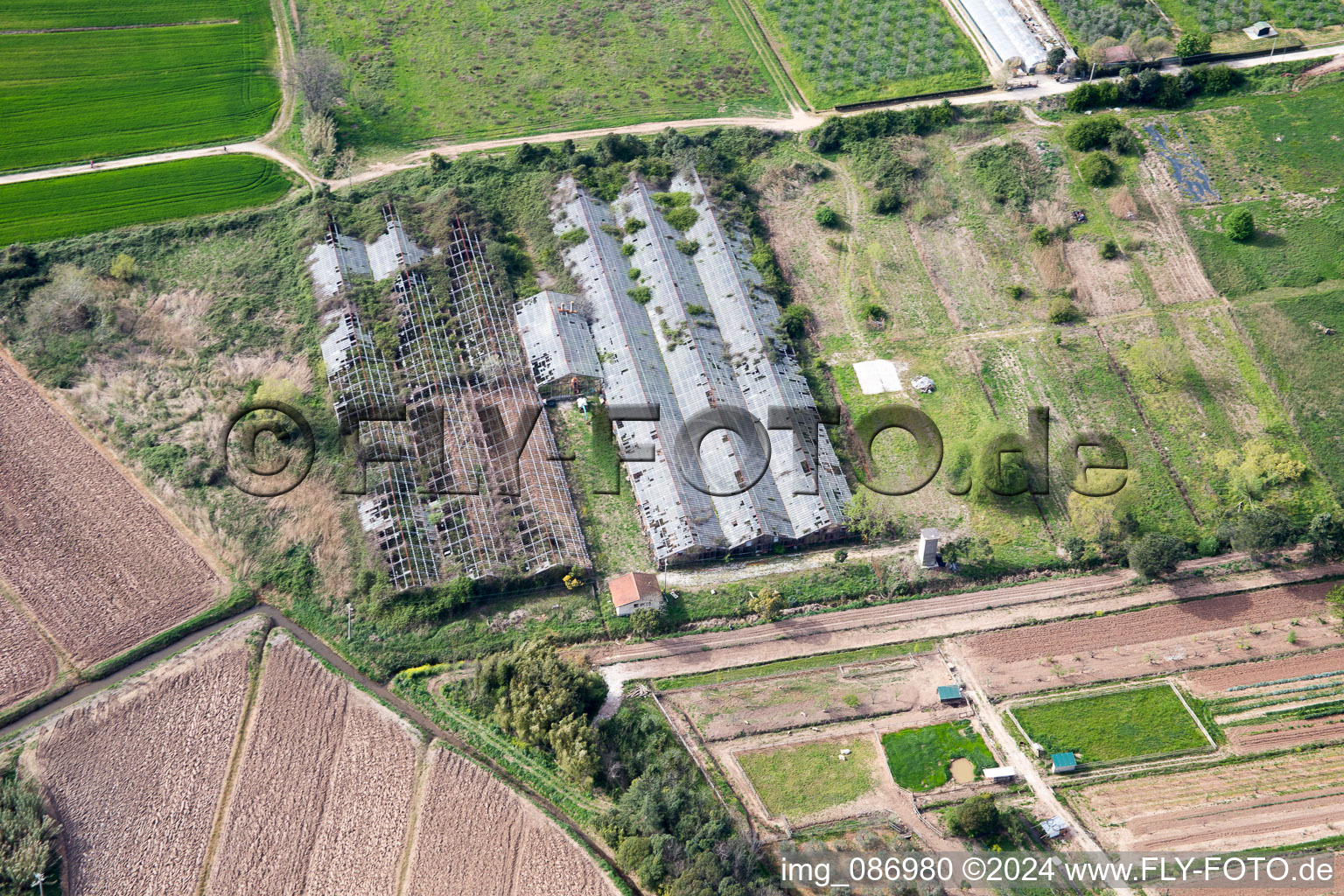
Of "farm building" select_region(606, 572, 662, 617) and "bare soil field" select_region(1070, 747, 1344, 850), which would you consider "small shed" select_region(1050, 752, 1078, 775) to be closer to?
"bare soil field" select_region(1070, 747, 1344, 850)

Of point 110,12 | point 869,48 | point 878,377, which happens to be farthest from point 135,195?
point 869,48

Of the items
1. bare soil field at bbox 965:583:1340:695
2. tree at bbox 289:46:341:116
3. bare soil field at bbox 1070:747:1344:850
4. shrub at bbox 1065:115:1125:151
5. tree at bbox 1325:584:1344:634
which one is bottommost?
bare soil field at bbox 1070:747:1344:850

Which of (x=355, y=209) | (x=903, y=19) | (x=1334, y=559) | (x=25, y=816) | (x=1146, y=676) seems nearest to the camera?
(x=25, y=816)

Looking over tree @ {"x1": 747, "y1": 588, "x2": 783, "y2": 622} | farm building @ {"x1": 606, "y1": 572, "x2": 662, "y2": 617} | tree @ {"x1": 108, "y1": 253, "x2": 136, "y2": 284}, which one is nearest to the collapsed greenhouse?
farm building @ {"x1": 606, "y1": 572, "x2": 662, "y2": 617}

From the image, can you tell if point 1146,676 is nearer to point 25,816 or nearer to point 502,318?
point 502,318

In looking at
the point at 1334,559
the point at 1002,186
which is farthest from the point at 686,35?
the point at 1334,559

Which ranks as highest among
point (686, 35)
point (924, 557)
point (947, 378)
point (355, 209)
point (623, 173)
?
point (686, 35)
